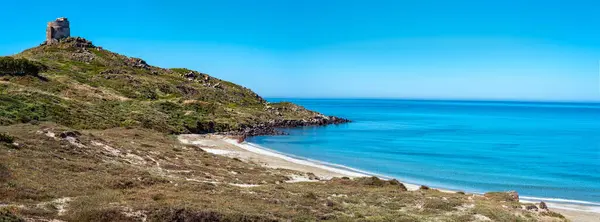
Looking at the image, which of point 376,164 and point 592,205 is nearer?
point 592,205

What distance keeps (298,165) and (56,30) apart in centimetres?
13811

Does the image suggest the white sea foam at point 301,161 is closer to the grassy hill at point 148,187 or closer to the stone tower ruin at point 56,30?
the grassy hill at point 148,187

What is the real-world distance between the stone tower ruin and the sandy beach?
10523cm

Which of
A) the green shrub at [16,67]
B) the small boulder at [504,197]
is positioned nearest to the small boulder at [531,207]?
the small boulder at [504,197]

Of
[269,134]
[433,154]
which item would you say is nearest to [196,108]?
[269,134]

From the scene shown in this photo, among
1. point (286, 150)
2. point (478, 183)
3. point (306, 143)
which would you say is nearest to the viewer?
point (478, 183)

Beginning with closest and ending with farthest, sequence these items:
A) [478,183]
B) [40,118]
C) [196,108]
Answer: [478,183]
[40,118]
[196,108]

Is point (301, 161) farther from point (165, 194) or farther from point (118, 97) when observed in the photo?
point (118, 97)

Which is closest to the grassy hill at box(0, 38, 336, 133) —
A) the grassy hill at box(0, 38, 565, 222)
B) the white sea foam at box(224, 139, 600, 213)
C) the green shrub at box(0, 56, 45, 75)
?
the grassy hill at box(0, 38, 565, 222)

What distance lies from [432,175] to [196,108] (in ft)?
220

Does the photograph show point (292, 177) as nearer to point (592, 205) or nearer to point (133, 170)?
point (133, 170)

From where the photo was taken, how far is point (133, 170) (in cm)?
3195

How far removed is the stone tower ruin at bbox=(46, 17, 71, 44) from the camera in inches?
6166

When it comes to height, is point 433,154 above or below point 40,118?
below
